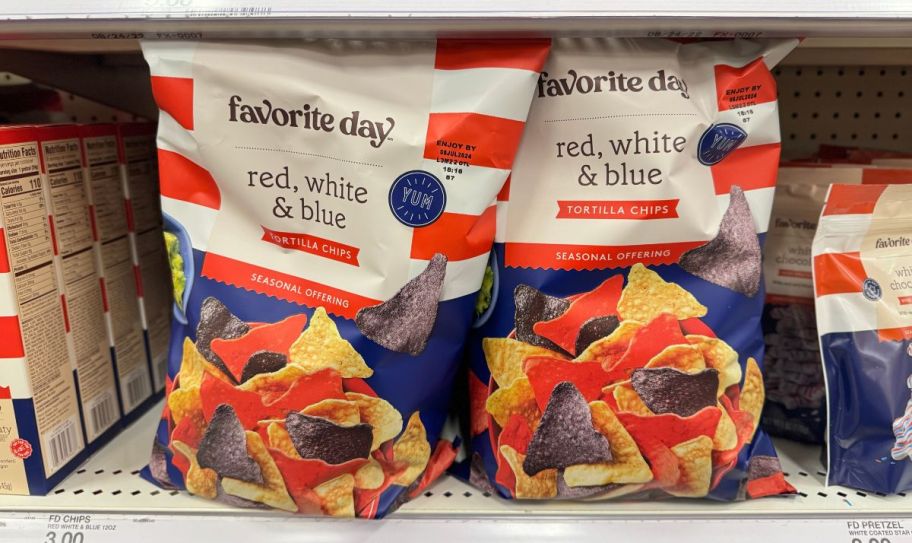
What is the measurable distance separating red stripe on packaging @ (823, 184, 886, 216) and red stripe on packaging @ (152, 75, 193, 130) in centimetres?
71

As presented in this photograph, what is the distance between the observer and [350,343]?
65cm

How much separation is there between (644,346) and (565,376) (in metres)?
0.09

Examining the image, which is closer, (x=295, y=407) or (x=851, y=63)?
(x=295, y=407)

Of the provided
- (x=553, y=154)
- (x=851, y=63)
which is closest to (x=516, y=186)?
(x=553, y=154)

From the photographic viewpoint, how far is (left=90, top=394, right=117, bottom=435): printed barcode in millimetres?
804

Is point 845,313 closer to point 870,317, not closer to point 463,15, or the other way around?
point 870,317

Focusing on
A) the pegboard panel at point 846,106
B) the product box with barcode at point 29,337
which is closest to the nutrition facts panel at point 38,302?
the product box with barcode at point 29,337

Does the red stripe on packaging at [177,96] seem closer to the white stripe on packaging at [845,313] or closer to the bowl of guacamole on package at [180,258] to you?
the bowl of guacamole on package at [180,258]

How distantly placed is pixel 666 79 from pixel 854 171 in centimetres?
30

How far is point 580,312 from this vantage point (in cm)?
69

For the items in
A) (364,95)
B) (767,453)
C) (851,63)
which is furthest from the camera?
(851,63)

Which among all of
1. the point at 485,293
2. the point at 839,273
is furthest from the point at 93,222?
the point at 839,273

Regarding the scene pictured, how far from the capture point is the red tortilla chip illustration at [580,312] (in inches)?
27.1

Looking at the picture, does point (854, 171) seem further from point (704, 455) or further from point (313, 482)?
point (313, 482)
